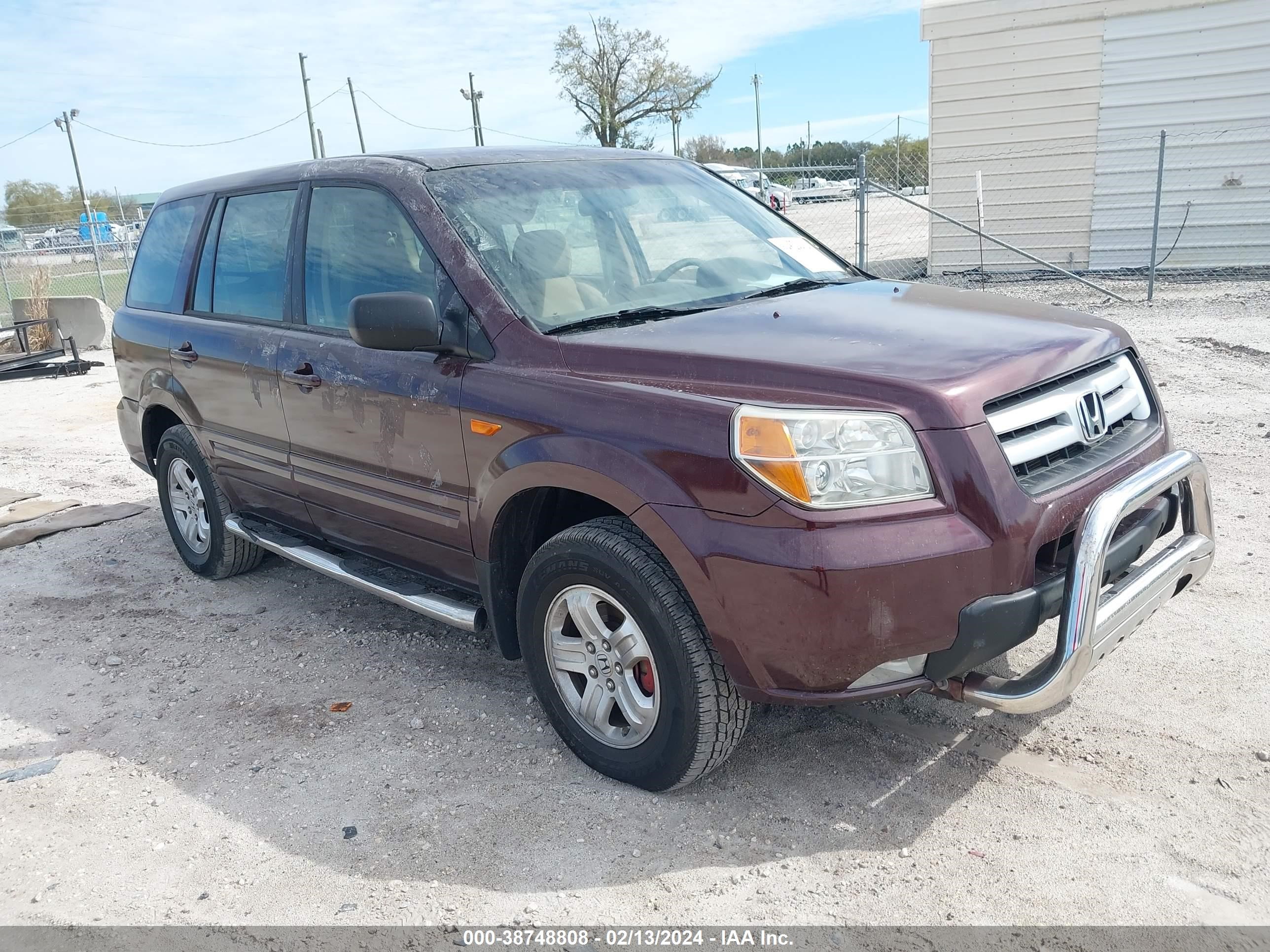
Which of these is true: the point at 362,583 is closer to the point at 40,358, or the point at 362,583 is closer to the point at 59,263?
the point at 40,358

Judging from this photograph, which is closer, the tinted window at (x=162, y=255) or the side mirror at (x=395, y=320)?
the side mirror at (x=395, y=320)

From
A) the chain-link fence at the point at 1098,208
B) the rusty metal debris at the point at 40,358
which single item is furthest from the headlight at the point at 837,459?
the rusty metal debris at the point at 40,358

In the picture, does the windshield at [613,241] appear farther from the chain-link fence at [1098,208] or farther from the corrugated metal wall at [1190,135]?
the corrugated metal wall at [1190,135]

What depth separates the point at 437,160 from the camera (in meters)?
3.84

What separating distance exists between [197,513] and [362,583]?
6.22 feet

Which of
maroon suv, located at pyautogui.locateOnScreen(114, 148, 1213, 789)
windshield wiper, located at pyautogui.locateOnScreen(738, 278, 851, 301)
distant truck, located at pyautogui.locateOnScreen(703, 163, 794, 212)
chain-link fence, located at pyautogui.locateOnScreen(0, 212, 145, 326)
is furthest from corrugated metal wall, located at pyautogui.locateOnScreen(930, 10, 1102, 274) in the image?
windshield wiper, located at pyautogui.locateOnScreen(738, 278, 851, 301)

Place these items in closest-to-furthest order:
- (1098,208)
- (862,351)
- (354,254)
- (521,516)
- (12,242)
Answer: (862,351)
(521,516)
(354,254)
(1098,208)
(12,242)

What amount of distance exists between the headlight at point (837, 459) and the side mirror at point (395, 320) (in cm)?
120

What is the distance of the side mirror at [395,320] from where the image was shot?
3225 mm

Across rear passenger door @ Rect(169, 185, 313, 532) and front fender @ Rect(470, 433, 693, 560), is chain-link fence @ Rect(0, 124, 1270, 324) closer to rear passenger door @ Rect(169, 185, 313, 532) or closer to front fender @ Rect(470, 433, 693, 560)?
rear passenger door @ Rect(169, 185, 313, 532)

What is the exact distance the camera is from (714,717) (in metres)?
2.88

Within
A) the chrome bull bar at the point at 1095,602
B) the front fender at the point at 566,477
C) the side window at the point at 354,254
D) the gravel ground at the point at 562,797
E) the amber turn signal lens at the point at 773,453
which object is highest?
the side window at the point at 354,254

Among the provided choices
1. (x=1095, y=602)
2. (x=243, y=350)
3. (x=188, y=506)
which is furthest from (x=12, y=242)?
(x=1095, y=602)

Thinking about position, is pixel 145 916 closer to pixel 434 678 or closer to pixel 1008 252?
pixel 434 678
